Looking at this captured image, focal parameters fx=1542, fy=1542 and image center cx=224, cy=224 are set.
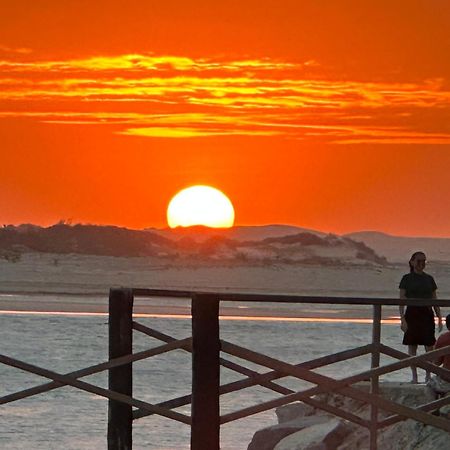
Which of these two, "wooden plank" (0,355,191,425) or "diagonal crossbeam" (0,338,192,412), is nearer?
"diagonal crossbeam" (0,338,192,412)

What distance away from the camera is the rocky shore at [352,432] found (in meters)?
12.6

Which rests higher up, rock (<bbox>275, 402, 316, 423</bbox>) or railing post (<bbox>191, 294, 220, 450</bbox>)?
railing post (<bbox>191, 294, 220, 450</bbox>)

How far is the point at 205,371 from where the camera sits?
10.5 m

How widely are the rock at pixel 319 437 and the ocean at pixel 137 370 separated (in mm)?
1974

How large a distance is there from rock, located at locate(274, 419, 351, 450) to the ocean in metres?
1.97

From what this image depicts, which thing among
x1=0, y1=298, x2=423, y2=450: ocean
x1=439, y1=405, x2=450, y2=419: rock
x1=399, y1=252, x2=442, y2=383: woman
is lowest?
x1=0, y1=298, x2=423, y2=450: ocean

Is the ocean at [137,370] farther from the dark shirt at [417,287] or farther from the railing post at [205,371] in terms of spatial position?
the railing post at [205,371]

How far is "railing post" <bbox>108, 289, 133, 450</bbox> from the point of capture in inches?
469

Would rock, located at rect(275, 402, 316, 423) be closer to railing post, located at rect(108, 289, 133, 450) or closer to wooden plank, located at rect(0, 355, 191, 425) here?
railing post, located at rect(108, 289, 133, 450)

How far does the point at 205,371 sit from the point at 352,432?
4337 millimetres

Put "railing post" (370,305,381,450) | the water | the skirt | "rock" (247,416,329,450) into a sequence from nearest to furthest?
"railing post" (370,305,381,450) < "rock" (247,416,329,450) < the skirt < the water

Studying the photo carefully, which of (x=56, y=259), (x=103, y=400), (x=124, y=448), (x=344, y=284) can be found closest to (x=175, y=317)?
(x=103, y=400)

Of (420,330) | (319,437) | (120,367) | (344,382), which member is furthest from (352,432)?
(344,382)

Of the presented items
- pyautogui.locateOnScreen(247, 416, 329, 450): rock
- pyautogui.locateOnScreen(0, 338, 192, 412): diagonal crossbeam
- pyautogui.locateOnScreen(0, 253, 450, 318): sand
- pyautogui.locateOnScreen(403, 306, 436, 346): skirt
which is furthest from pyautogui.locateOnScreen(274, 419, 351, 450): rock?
pyautogui.locateOnScreen(0, 253, 450, 318): sand
